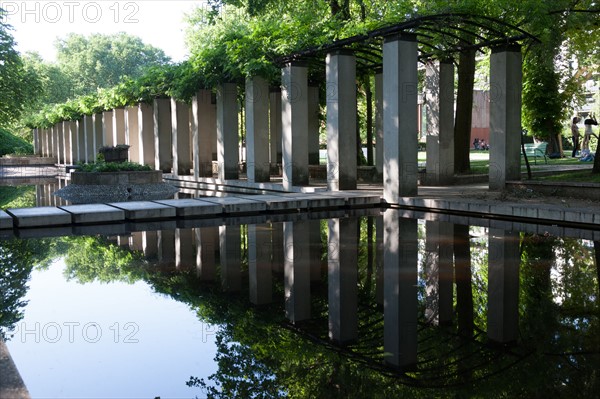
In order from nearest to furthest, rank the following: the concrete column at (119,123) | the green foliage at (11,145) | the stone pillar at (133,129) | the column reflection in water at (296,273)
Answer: the column reflection in water at (296,273), the stone pillar at (133,129), the concrete column at (119,123), the green foliage at (11,145)

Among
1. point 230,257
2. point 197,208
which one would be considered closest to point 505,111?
point 197,208

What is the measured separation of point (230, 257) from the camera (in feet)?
28.8

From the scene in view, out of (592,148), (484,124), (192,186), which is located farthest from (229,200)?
(484,124)

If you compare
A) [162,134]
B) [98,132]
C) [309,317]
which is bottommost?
[309,317]

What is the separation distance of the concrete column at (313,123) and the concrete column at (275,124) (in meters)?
2.54

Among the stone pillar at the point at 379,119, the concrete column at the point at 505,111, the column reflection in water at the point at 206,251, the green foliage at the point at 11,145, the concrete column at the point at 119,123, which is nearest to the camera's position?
the column reflection in water at the point at 206,251

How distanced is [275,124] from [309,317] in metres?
22.3

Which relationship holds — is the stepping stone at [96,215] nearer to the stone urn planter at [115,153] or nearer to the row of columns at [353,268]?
the row of columns at [353,268]

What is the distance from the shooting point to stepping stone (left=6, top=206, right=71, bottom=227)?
479 inches

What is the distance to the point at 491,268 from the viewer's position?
297 inches

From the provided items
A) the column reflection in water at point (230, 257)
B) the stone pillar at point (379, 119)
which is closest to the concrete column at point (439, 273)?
the column reflection in water at point (230, 257)

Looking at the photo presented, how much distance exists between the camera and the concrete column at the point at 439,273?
5.72m

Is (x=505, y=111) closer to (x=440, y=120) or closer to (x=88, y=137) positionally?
(x=440, y=120)

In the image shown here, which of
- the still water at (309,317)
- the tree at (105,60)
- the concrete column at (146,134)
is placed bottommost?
the still water at (309,317)
